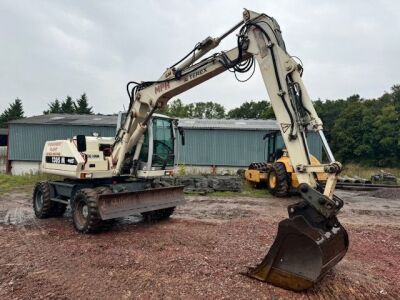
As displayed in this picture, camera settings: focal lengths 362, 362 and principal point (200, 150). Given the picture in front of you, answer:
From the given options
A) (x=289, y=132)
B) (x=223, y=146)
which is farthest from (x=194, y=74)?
(x=223, y=146)

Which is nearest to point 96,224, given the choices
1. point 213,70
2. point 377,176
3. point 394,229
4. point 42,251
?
point 42,251

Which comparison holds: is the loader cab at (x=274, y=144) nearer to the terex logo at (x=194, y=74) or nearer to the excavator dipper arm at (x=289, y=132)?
the excavator dipper arm at (x=289, y=132)

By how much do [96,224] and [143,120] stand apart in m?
2.36

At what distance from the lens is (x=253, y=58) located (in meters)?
5.86

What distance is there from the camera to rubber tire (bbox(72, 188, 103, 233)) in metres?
6.66

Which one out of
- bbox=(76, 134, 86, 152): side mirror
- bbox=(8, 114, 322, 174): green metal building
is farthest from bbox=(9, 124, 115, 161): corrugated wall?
bbox=(76, 134, 86, 152): side mirror

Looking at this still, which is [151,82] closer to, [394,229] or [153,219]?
[153,219]

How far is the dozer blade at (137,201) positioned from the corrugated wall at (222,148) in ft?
42.5

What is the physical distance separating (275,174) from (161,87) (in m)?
6.68

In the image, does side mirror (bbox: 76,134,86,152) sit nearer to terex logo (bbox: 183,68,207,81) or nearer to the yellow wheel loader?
terex logo (bbox: 183,68,207,81)

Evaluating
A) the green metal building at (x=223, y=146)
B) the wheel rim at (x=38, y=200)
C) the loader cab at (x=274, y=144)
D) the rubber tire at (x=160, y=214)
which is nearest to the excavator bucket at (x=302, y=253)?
the rubber tire at (x=160, y=214)

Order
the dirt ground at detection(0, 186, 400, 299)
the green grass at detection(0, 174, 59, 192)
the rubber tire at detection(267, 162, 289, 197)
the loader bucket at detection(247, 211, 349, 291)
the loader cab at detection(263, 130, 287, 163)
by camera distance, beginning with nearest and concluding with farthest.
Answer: the loader bucket at detection(247, 211, 349, 291), the dirt ground at detection(0, 186, 400, 299), the rubber tire at detection(267, 162, 289, 197), the loader cab at detection(263, 130, 287, 163), the green grass at detection(0, 174, 59, 192)

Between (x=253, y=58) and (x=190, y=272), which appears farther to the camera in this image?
(x=253, y=58)

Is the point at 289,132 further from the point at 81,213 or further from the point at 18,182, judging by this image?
the point at 18,182
